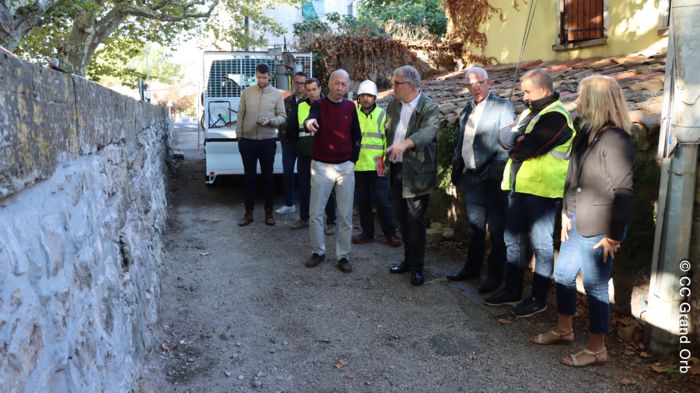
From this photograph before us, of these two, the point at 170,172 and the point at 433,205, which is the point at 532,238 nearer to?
the point at 433,205

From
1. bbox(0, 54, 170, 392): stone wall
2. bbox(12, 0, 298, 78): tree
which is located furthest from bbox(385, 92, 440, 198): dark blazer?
bbox(12, 0, 298, 78): tree

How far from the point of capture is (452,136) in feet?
19.0

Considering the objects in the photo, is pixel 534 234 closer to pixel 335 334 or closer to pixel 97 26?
pixel 335 334

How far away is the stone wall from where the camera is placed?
52.4 inches

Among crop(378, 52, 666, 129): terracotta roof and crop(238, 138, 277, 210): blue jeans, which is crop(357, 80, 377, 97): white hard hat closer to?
crop(378, 52, 666, 129): terracotta roof

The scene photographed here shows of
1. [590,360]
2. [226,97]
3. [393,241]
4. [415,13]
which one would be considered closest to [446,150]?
[393,241]

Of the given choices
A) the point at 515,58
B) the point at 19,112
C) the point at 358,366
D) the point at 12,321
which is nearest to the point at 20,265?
the point at 12,321

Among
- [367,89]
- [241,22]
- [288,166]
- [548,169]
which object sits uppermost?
[241,22]

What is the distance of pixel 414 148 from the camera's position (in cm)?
444

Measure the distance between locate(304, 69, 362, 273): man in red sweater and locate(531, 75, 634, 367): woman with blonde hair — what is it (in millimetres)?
2149

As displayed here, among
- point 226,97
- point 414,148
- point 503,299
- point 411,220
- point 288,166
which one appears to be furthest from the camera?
point 226,97

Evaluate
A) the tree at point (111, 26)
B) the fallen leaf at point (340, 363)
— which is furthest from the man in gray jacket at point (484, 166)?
the tree at point (111, 26)

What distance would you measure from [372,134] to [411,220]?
1.30 m

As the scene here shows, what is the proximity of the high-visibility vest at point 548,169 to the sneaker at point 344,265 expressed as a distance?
1.89 metres
